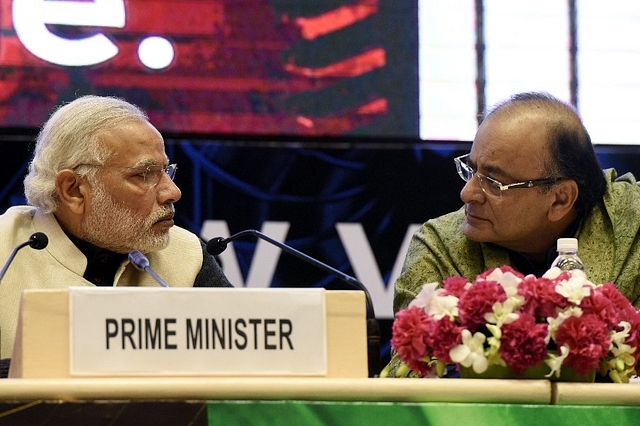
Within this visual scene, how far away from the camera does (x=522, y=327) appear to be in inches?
83.8

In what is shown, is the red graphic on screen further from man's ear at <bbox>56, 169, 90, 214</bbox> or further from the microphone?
the microphone

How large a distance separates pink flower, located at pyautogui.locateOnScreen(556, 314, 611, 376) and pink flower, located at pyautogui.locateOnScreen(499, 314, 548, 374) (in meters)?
0.04

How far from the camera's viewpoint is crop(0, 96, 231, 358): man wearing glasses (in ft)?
10.6

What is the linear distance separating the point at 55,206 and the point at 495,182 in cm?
118

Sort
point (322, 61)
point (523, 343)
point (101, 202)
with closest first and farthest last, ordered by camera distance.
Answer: point (523, 343)
point (101, 202)
point (322, 61)

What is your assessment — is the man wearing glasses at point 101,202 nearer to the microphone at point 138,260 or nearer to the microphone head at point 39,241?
the microphone at point 138,260

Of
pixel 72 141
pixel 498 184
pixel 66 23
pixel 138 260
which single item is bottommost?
pixel 138 260

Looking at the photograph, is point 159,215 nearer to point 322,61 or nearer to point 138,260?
point 138,260

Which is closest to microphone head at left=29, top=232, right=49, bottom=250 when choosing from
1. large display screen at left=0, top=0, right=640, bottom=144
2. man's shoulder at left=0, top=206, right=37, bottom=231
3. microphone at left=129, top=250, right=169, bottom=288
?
microphone at left=129, top=250, right=169, bottom=288

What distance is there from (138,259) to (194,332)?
1076 mm

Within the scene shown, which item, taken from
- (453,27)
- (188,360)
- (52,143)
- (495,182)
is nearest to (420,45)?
(453,27)

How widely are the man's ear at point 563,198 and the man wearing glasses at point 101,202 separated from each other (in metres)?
0.95

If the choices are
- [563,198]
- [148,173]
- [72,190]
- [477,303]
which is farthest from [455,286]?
[72,190]

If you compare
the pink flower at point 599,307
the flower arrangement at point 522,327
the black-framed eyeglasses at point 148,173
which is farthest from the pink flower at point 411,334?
the black-framed eyeglasses at point 148,173
